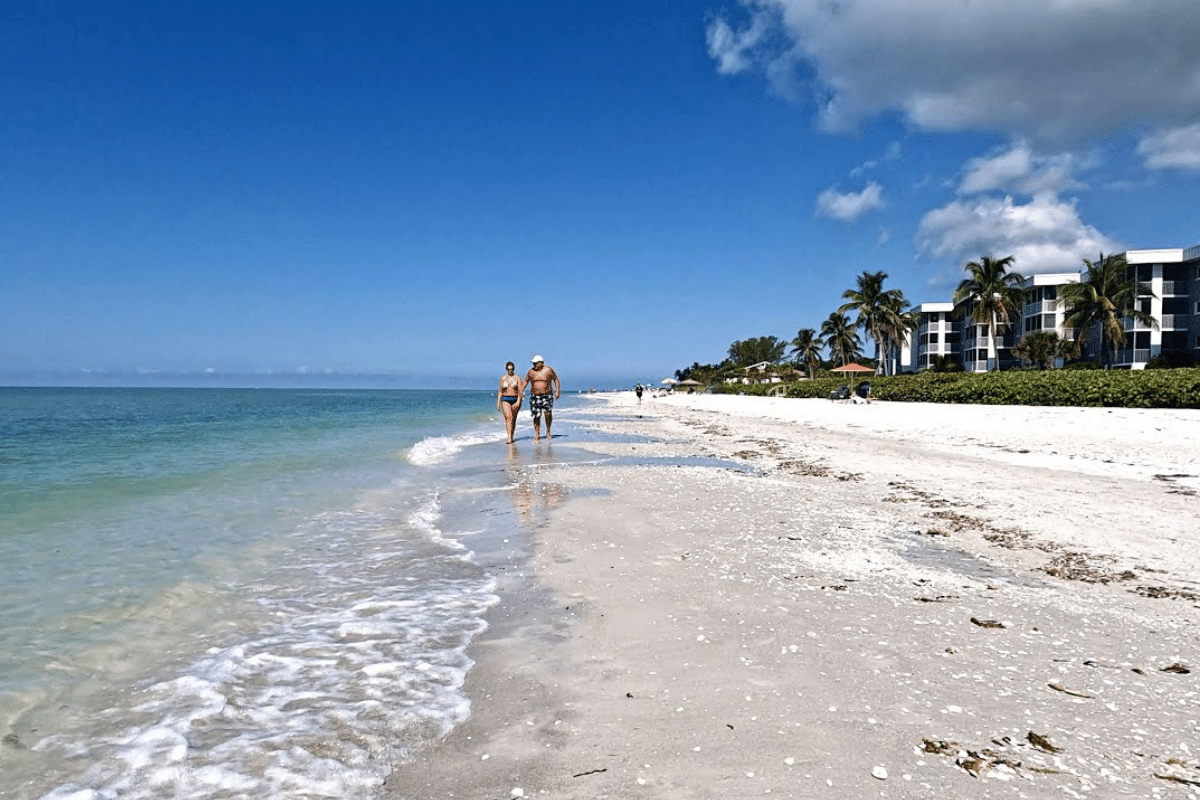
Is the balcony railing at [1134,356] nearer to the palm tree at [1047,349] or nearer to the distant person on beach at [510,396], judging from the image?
the palm tree at [1047,349]

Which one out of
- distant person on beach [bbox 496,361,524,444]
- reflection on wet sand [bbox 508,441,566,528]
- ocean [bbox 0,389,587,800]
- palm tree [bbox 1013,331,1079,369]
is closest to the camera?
ocean [bbox 0,389,587,800]

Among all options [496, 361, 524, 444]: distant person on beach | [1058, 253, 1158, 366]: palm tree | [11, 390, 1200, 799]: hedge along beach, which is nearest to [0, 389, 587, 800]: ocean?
[11, 390, 1200, 799]: hedge along beach

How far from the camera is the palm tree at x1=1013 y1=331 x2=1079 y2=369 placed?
5662 cm

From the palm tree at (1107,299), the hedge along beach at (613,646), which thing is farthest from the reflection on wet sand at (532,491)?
the palm tree at (1107,299)

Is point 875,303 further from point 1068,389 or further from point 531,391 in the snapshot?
point 531,391

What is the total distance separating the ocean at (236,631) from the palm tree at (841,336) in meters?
76.3

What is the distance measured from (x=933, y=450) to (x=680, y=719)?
16.0m

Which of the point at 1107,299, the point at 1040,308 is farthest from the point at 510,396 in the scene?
the point at 1040,308

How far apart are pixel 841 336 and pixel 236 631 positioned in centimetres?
8279

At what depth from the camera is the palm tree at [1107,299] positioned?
5088 cm

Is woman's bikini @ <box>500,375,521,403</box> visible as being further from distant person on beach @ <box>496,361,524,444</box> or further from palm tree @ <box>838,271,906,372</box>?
palm tree @ <box>838,271,906,372</box>

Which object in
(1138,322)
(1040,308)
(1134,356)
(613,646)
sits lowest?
(613,646)

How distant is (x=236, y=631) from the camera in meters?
4.82

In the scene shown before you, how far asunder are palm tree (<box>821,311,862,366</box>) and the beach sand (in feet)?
244
